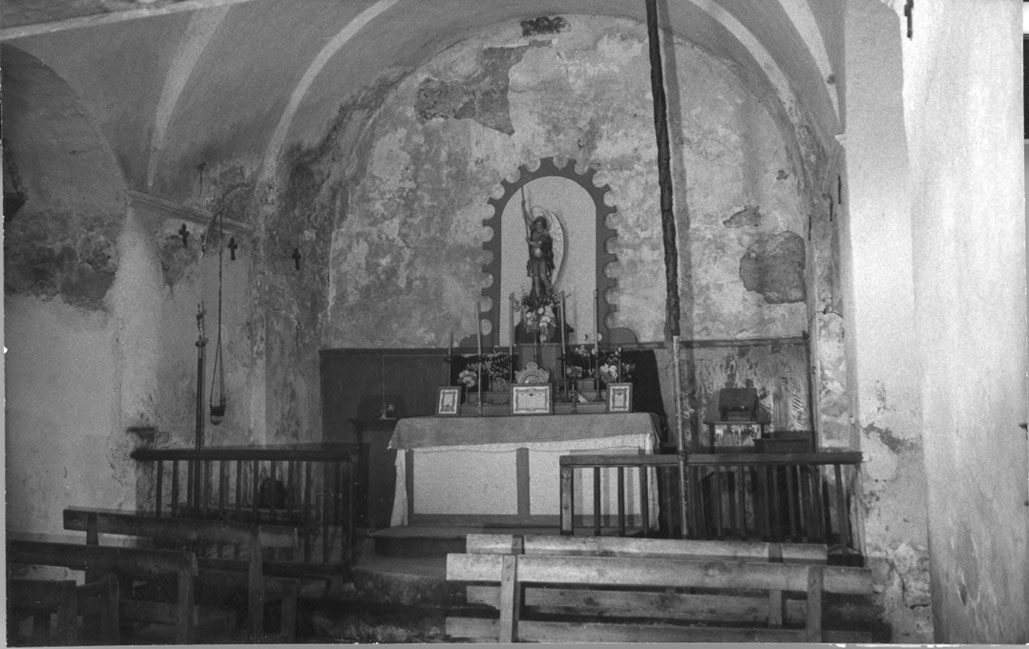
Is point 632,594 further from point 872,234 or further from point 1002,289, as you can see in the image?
point 872,234

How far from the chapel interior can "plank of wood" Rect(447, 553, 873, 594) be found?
5cm

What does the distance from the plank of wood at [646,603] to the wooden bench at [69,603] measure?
171 centimetres

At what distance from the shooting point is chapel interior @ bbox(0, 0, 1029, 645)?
4652 millimetres

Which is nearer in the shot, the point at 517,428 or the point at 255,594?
the point at 255,594

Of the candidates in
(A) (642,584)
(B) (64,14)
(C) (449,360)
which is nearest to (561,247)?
(C) (449,360)

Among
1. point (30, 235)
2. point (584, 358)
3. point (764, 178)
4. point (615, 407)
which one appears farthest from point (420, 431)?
point (764, 178)

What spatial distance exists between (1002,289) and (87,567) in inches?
160

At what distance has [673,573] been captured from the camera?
13.8 ft

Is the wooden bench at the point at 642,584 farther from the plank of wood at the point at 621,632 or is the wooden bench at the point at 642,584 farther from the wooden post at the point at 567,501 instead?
the wooden post at the point at 567,501

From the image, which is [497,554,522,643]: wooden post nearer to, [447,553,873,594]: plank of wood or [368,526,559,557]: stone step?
[447,553,873,594]: plank of wood

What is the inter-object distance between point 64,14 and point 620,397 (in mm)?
4672

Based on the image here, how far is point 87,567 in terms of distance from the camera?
4789 mm

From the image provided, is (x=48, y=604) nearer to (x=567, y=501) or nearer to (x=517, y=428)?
(x=567, y=501)

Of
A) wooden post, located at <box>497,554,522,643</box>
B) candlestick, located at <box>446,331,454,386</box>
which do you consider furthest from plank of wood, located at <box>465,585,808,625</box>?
candlestick, located at <box>446,331,454,386</box>
